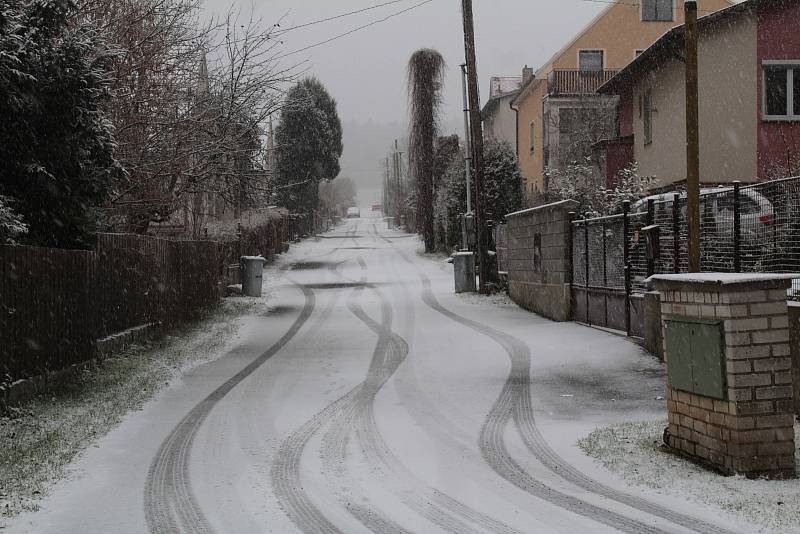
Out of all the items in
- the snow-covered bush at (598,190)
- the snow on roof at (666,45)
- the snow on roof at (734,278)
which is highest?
the snow on roof at (666,45)

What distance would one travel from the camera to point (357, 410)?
8375 millimetres

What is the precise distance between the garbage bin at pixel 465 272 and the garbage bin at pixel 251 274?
5.12m

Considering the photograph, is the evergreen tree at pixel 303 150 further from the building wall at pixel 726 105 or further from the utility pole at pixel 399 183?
the building wall at pixel 726 105

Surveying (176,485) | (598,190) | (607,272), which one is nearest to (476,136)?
(598,190)

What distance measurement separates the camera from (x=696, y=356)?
5.98 m

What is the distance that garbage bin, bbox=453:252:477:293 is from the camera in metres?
21.8

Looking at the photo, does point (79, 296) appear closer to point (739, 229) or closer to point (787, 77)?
point (739, 229)

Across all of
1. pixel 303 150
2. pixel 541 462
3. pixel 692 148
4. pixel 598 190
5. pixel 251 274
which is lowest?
pixel 541 462

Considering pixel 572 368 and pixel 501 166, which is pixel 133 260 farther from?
pixel 501 166

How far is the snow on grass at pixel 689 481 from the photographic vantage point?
4922 mm

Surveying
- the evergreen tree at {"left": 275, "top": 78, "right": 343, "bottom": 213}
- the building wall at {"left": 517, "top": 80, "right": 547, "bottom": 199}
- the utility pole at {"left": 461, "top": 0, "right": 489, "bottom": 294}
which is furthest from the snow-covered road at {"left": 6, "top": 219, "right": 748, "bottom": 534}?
the evergreen tree at {"left": 275, "top": 78, "right": 343, "bottom": 213}

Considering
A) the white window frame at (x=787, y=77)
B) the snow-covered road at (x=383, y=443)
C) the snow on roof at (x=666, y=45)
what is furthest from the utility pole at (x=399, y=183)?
the snow-covered road at (x=383, y=443)

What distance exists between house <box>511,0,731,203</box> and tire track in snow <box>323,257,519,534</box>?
2476 cm

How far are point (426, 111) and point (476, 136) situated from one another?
1675 centimetres
